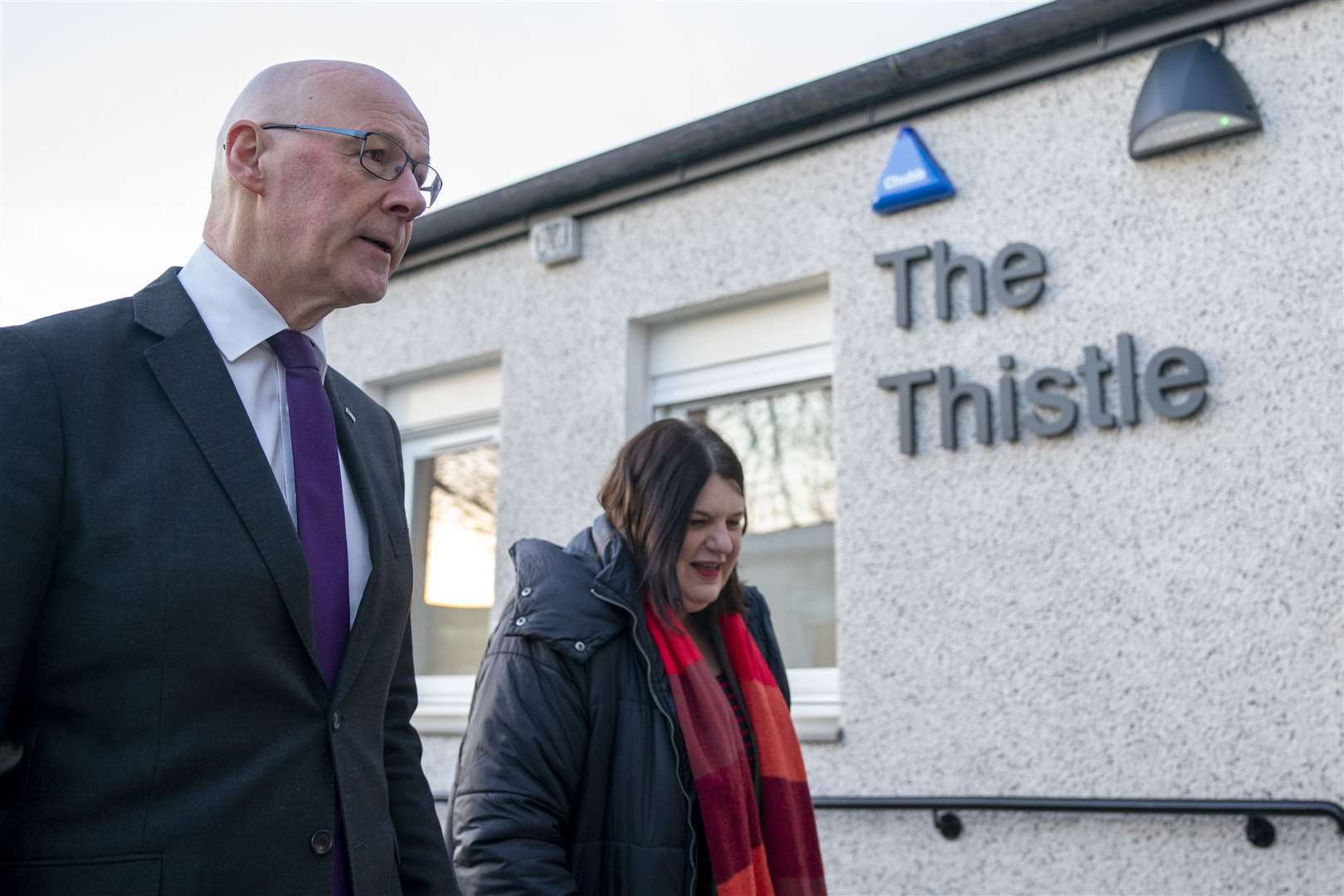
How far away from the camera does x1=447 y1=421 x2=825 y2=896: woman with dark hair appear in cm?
231

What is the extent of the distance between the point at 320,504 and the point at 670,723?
108 centimetres

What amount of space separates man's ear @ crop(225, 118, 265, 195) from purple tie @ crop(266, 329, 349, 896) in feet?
0.67

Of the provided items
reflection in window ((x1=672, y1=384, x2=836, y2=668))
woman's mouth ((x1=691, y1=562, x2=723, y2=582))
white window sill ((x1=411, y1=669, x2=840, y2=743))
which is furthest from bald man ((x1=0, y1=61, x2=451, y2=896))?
reflection in window ((x1=672, y1=384, x2=836, y2=668))

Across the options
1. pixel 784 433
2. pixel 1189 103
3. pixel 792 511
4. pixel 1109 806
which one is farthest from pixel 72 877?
pixel 784 433

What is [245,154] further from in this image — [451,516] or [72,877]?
[451,516]

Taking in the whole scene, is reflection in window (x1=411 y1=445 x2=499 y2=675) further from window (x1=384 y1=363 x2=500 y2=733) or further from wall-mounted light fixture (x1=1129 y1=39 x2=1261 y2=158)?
wall-mounted light fixture (x1=1129 y1=39 x2=1261 y2=158)

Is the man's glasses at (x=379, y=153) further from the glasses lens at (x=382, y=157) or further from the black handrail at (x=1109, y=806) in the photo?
the black handrail at (x=1109, y=806)

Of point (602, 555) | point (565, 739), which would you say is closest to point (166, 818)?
point (565, 739)

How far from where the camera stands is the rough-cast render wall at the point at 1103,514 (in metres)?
3.44

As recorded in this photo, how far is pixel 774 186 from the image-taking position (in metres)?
4.81

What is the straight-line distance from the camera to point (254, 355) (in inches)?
64.5

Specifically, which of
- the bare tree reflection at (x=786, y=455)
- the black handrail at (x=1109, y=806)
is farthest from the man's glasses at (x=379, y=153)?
the bare tree reflection at (x=786, y=455)

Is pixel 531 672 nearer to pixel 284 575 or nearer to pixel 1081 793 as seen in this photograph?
pixel 284 575

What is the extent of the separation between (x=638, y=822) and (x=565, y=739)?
0.21 m
